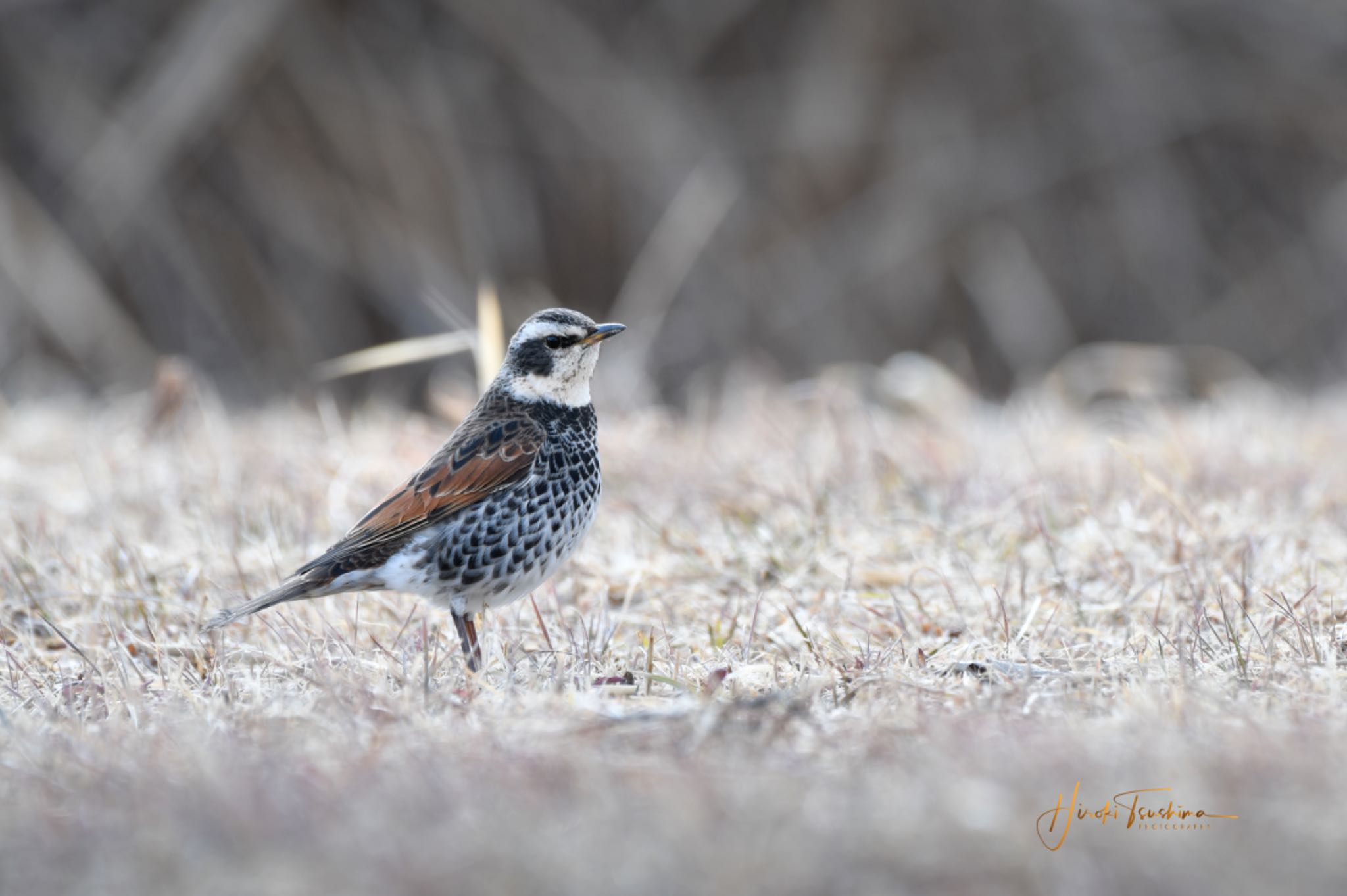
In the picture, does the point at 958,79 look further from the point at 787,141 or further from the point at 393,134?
the point at 393,134

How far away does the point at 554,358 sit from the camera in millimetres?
4000

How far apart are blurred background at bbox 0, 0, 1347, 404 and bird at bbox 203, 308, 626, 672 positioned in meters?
6.17

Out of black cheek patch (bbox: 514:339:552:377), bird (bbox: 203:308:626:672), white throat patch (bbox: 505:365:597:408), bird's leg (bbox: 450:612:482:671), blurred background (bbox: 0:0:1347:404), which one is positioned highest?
blurred background (bbox: 0:0:1347:404)

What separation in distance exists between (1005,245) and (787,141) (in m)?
1.94

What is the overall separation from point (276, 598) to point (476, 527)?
1.72 ft

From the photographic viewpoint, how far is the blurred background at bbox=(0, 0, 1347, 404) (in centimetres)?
1034

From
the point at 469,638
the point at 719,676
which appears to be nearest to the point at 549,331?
the point at 469,638

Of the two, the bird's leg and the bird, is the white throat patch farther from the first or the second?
the bird's leg

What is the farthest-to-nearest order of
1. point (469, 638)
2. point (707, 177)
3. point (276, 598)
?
point (707, 177) → point (469, 638) → point (276, 598)

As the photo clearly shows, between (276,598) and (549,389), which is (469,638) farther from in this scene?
(549,389)

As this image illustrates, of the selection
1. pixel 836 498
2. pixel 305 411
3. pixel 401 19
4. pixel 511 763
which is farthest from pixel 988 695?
pixel 401 19

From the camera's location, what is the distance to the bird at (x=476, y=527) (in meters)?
3.49

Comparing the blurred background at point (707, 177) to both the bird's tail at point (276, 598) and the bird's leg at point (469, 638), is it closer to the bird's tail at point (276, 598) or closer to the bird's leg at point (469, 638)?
the bird's leg at point (469, 638)

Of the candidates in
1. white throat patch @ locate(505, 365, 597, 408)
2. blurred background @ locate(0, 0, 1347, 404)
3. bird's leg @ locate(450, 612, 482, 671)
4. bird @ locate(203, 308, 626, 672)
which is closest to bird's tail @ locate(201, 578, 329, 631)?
bird @ locate(203, 308, 626, 672)
